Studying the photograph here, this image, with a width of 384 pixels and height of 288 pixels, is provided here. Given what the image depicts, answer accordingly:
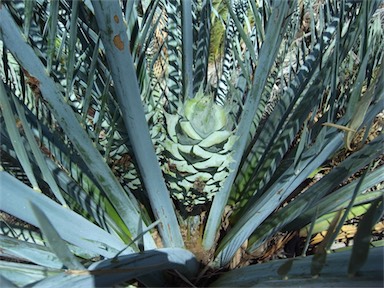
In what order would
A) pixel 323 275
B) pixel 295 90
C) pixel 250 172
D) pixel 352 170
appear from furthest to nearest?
pixel 250 172, pixel 295 90, pixel 352 170, pixel 323 275

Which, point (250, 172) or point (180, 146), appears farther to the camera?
point (250, 172)

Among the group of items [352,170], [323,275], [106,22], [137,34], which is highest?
[137,34]

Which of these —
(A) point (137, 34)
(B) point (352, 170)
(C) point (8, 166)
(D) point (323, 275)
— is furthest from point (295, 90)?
(C) point (8, 166)

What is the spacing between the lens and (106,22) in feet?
1.73

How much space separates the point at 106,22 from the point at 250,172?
1.88ft

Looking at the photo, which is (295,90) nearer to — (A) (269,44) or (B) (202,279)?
(A) (269,44)

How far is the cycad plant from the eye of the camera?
2.00 ft

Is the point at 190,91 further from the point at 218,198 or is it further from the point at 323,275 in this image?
the point at 323,275

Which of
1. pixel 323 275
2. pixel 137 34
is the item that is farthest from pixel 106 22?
pixel 323 275

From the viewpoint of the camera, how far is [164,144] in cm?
80

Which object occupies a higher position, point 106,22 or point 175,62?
point 175,62

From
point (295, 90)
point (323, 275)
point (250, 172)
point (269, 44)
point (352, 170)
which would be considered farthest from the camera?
point (250, 172)

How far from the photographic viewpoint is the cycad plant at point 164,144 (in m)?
0.61

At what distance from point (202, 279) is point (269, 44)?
1.59 feet
